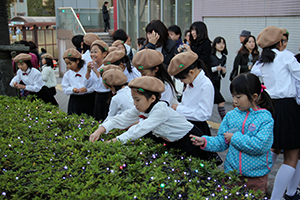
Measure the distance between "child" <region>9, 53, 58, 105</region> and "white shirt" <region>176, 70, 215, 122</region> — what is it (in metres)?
4.04

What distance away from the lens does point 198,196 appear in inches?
85.0

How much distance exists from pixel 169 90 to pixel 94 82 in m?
2.21

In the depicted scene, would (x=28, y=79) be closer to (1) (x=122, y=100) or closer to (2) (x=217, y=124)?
(1) (x=122, y=100)

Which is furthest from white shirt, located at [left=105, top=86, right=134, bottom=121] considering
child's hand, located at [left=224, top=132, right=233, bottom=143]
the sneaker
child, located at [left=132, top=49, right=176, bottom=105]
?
the sneaker

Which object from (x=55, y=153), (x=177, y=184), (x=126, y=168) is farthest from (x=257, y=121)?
(x=55, y=153)

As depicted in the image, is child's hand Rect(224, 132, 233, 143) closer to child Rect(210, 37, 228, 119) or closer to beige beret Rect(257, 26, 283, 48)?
beige beret Rect(257, 26, 283, 48)

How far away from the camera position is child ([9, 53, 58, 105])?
6.79 metres

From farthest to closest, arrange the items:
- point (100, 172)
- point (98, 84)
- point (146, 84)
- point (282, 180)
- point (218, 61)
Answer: point (218, 61) → point (98, 84) → point (282, 180) → point (146, 84) → point (100, 172)

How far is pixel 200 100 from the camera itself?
3.75 m

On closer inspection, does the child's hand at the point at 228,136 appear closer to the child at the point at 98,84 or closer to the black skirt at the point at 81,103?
the child at the point at 98,84

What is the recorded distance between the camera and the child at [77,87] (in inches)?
241

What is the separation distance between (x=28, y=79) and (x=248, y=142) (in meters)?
5.36

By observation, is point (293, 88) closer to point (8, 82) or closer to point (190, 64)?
point (190, 64)

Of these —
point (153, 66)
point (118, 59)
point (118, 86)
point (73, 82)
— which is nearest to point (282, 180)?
point (153, 66)
